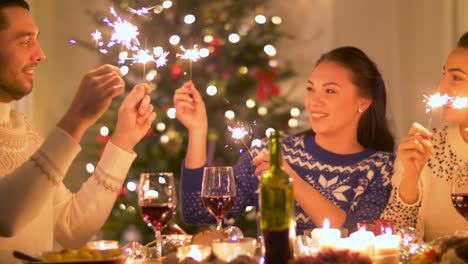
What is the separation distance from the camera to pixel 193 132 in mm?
2828

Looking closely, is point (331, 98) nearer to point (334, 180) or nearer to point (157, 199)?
point (334, 180)

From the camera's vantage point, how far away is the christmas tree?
4164 millimetres

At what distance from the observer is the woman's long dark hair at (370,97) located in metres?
3.05

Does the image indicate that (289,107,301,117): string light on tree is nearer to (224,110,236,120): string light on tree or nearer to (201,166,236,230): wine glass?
(224,110,236,120): string light on tree

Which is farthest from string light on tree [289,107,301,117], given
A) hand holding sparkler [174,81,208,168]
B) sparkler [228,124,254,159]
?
hand holding sparkler [174,81,208,168]

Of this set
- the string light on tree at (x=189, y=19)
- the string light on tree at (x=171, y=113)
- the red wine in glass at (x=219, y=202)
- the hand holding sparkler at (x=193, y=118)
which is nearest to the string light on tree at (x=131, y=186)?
the string light on tree at (x=171, y=113)

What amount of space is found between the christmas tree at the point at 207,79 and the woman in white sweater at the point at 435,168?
1552 mm

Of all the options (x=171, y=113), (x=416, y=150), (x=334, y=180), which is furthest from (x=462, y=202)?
(x=171, y=113)

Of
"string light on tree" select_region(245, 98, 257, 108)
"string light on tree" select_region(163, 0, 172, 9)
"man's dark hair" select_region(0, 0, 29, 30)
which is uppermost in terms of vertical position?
"string light on tree" select_region(163, 0, 172, 9)

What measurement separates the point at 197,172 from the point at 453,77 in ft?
3.72

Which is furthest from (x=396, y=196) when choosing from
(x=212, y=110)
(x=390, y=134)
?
(x=212, y=110)

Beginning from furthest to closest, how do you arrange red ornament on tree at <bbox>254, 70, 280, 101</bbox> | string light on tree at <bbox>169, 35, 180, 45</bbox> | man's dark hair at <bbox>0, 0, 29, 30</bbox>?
red ornament on tree at <bbox>254, 70, 280, 101</bbox> → string light on tree at <bbox>169, 35, 180, 45</bbox> → man's dark hair at <bbox>0, 0, 29, 30</bbox>

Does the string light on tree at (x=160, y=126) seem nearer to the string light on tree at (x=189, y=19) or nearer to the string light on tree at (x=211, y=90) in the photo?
the string light on tree at (x=211, y=90)

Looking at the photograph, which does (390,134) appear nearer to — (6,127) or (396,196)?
(396,196)
